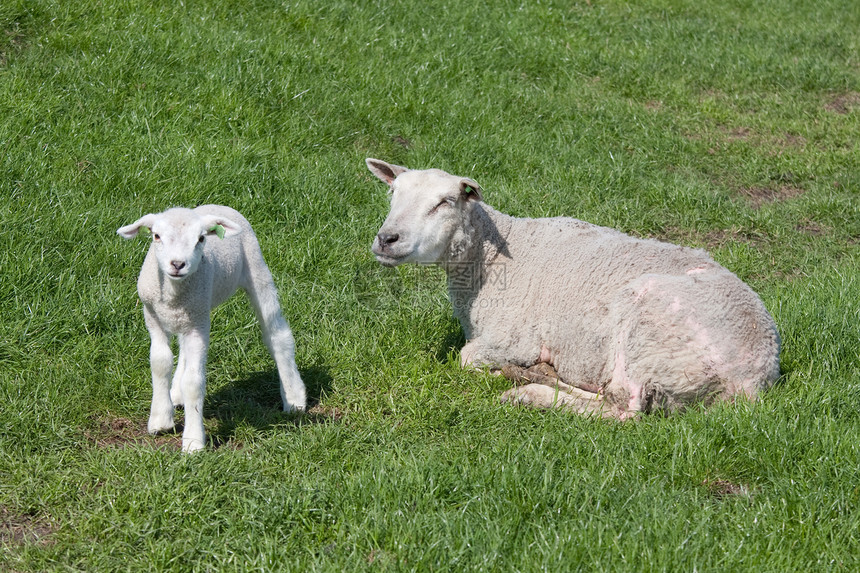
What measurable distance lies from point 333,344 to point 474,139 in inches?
130

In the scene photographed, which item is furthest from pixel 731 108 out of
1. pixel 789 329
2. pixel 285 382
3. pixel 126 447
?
pixel 126 447

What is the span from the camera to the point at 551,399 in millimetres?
4930

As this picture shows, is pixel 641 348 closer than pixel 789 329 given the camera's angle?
Yes

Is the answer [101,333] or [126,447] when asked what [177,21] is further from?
[126,447]

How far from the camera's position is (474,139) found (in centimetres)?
806

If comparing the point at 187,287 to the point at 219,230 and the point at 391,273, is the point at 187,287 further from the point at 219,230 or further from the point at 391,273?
the point at 391,273

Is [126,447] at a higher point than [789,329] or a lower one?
lower

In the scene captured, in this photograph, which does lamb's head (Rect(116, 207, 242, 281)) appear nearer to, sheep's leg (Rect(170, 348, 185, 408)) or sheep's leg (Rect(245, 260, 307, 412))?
sheep's leg (Rect(245, 260, 307, 412))

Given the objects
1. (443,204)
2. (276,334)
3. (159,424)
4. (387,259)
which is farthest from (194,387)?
(443,204)

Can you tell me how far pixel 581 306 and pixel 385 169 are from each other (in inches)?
57.4

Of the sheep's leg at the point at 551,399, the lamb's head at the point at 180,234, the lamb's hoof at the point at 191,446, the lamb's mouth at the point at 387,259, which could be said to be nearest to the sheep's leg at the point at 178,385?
the lamb's hoof at the point at 191,446

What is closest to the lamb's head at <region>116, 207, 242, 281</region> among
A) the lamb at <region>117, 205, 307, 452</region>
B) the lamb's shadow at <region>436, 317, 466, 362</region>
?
the lamb at <region>117, 205, 307, 452</region>

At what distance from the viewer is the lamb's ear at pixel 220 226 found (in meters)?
4.06

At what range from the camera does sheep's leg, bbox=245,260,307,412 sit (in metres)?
4.65
